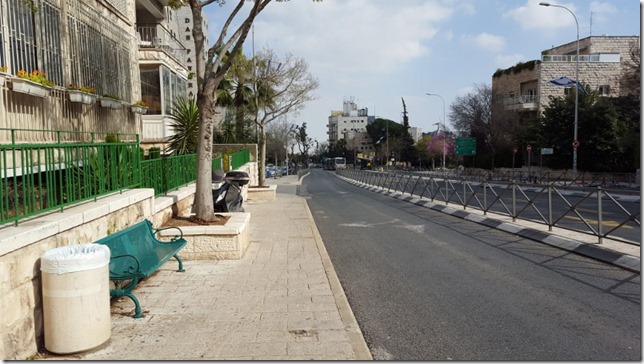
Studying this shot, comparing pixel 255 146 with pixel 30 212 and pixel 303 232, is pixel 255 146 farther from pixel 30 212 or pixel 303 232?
pixel 30 212

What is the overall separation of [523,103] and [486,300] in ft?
164

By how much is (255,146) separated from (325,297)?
78.7 feet

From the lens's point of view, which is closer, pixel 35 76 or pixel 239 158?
pixel 35 76

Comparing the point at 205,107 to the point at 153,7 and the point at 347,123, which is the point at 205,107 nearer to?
the point at 153,7

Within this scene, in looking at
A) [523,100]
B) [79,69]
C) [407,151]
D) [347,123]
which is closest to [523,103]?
[523,100]

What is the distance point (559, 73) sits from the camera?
165ft

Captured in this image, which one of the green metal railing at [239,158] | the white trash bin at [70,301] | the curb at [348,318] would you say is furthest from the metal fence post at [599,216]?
the green metal railing at [239,158]

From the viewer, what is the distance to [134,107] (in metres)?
15.4

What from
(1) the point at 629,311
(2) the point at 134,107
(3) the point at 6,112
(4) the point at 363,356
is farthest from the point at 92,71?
(1) the point at 629,311

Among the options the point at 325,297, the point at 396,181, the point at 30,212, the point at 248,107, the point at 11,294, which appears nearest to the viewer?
the point at 11,294

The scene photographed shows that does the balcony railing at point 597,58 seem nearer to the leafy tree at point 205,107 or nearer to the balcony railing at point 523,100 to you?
the balcony railing at point 523,100

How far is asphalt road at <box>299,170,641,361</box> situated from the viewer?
450 centimetres

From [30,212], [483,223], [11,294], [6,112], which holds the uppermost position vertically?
[6,112]

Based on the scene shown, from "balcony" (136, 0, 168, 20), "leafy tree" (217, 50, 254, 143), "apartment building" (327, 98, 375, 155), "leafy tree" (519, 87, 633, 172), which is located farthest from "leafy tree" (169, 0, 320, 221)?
"apartment building" (327, 98, 375, 155)
